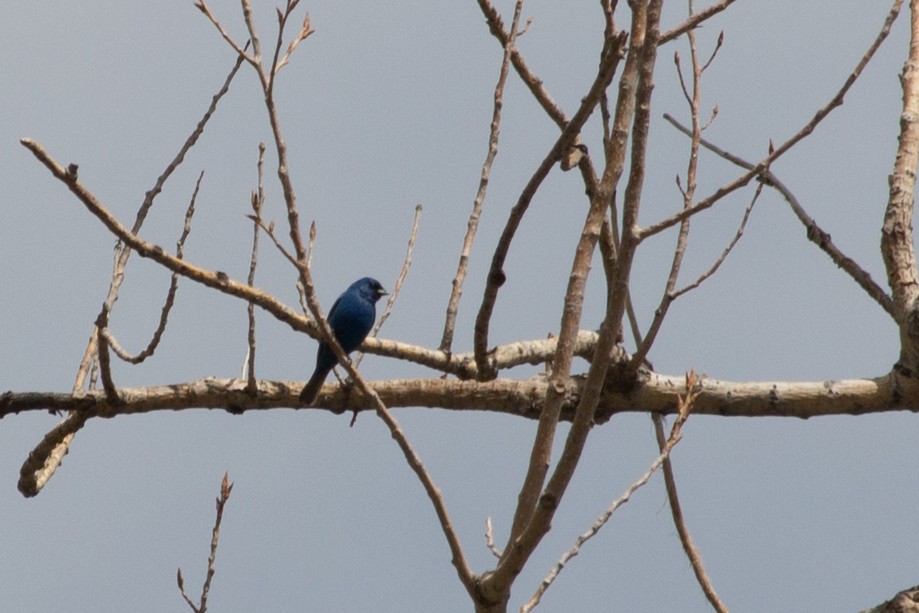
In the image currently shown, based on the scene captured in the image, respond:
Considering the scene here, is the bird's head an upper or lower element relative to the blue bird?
upper

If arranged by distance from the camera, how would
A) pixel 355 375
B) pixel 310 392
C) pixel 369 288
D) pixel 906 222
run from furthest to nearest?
pixel 369 288, pixel 906 222, pixel 310 392, pixel 355 375

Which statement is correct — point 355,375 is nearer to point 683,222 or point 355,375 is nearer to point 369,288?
point 683,222

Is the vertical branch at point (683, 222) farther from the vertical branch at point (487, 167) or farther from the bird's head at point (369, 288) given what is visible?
the bird's head at point (369, 288)

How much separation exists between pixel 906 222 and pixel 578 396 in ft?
6.23

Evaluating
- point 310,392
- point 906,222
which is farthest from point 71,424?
point 906,222

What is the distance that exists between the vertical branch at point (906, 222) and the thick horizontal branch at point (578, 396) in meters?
0.24

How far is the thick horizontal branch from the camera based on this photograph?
5.94 metres

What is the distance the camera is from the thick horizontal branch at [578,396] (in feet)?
19.5

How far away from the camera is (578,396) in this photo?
19.8ft

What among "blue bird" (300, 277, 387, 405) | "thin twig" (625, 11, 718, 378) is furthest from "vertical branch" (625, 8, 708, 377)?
"blue bird" (300, 277, 387, 405)

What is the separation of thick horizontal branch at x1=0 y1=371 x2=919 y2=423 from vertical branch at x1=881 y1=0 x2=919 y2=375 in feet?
0.80

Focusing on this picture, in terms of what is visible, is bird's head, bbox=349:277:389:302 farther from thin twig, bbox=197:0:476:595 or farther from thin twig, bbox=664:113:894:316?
thin twig, bbox=197:0:476:595

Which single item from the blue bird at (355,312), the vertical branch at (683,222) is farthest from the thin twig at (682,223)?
the blue bird at (355,312)

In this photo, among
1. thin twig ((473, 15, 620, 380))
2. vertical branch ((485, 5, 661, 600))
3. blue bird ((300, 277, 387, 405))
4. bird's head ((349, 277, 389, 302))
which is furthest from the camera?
bird's head ((349, 277, 389, 302))
